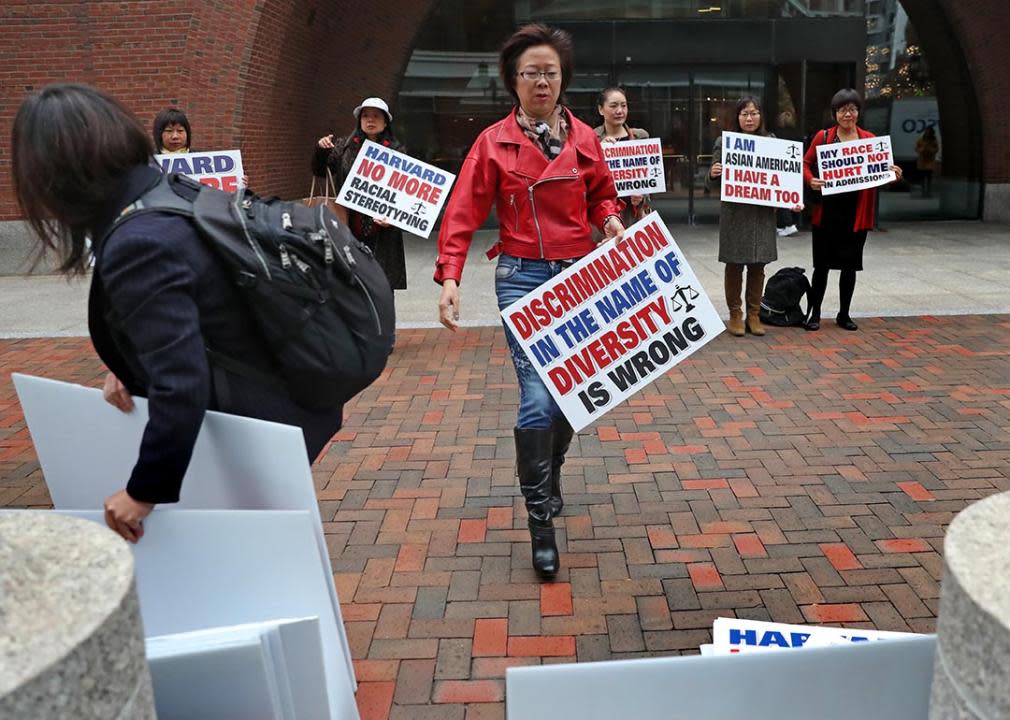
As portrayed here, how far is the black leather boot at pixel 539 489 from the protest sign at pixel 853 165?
4.80 meters

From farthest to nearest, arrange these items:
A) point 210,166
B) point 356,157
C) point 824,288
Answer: point 824,288, point 210,166, point 356,157

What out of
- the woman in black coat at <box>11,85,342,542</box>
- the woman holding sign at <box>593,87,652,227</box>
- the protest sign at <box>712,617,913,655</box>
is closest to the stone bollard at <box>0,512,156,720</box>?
the woman in black coat at <box>11,85,342,542</box>

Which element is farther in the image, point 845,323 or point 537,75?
point 845,323

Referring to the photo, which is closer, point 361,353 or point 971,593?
point 971,593

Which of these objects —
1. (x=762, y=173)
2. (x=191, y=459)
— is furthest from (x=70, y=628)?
(x=762, y=173)

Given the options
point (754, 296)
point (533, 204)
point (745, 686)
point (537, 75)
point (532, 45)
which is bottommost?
point (754, 296)

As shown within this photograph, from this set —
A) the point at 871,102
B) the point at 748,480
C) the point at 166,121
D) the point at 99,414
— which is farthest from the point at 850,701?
the point at 871,102

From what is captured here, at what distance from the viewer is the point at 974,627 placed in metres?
1.29

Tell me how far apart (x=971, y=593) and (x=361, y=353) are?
1433mm

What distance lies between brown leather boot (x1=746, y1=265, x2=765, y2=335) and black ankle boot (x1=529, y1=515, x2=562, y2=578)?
14.2 feet

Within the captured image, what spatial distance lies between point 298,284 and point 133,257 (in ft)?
1.17

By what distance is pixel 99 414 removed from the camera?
2336mm

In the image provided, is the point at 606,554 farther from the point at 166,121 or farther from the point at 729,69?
the point at 729,69

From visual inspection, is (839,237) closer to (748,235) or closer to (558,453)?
(748,235)
